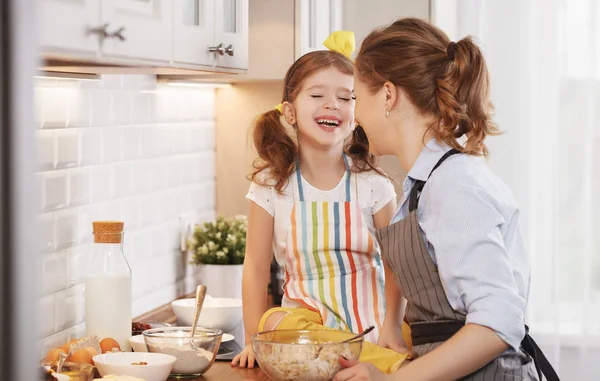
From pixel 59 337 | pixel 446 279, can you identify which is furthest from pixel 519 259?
pixel 59 337

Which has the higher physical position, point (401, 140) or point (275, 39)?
point (275, 39)

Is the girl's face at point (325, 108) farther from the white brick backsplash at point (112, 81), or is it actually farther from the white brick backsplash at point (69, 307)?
the white brick backsplash at point (69, 307)

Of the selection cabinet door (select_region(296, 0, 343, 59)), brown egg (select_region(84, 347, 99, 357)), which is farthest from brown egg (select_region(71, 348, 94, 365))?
cabinet door (select_region(296, 0, 343, 59))

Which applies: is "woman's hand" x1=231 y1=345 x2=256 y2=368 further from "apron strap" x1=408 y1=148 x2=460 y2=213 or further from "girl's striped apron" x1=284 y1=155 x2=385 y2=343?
"apron strap" x1=408 y1=148 x2=460 y2=213

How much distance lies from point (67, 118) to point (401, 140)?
810mm

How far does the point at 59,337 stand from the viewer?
1967 millimetres

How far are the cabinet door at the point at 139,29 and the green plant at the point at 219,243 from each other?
1.17 metres

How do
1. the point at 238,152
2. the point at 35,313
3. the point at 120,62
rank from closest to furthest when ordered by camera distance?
the point at 35,313 → the point at 120,62 → the point at 238,152

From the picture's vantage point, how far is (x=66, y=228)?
2006 mm

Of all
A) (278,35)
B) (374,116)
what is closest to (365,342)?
(374,116)

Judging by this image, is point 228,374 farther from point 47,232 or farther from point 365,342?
point 47,232

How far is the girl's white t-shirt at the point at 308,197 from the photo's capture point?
2.12 m

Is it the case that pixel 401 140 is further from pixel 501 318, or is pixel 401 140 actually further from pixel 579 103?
pixel 579 103

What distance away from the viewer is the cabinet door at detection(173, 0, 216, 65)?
1657 millimetres
